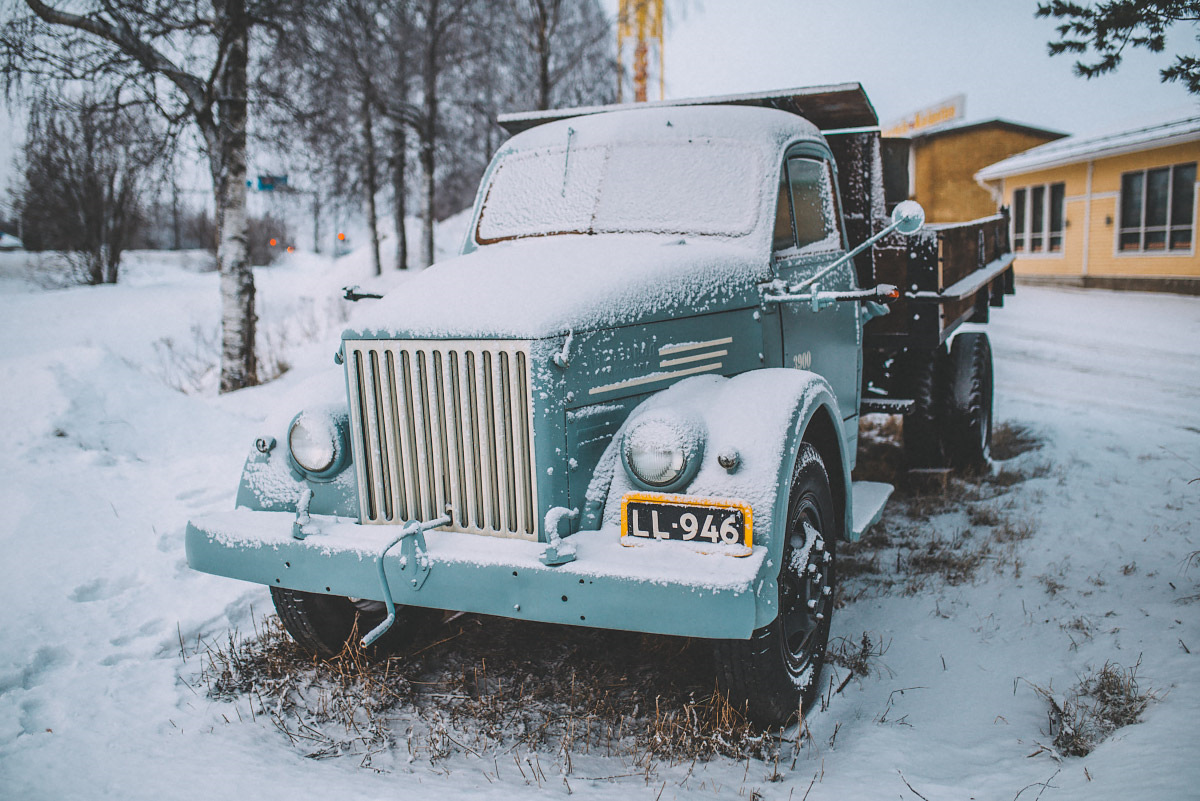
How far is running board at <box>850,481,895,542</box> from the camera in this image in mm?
3537

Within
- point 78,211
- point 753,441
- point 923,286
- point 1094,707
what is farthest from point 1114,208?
point 78,211

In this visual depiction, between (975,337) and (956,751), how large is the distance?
157 inches

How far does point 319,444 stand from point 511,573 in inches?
39.8

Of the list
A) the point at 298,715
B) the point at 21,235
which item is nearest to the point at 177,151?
the point at 298,715

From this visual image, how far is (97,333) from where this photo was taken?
1404 centimetres

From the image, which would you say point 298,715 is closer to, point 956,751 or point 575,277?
point 575,277

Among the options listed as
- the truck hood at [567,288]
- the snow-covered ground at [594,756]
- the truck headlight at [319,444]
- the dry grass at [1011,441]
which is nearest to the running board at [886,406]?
the snow-covered ground at [594,756]

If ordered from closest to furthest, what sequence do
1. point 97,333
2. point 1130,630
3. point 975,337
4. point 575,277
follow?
point 575,277 < point 1130,630 < point 975,337 < point 97,333

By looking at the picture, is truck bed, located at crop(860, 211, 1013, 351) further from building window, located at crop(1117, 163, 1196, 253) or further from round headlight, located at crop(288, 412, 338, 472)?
building window, located at crop(1117, 163, 1196, 253)

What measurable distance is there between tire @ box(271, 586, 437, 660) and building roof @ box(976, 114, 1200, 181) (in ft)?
58.3

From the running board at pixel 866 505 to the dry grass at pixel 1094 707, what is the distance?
0.87 metres

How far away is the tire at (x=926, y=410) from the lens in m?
5.70

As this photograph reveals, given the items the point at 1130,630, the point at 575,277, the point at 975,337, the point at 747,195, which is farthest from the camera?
the point at 975,337

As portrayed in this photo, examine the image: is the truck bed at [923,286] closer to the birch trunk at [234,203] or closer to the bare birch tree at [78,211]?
the birch trunk at [234,203]
